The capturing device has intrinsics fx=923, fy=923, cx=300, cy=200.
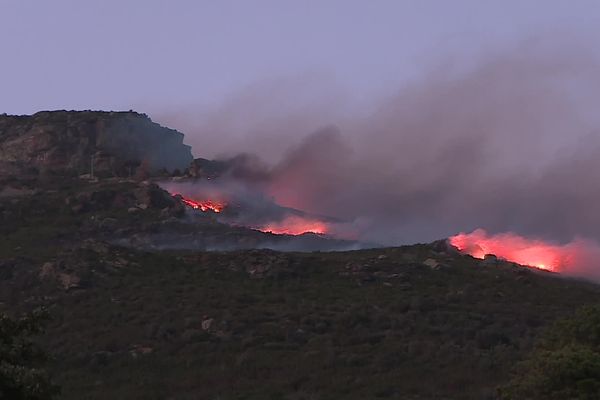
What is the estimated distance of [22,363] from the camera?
2450 cm

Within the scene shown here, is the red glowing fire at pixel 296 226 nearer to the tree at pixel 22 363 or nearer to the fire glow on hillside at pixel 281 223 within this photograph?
the fire glow on hillside at pixel 281 223

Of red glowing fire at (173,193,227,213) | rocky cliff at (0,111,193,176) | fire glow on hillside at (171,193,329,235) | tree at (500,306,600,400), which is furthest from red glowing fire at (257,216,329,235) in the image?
tree at (500,306,600,400)

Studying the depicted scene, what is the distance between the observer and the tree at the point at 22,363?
22375 millimetres

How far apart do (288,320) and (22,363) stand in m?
54.1

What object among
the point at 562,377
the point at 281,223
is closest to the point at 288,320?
the point at 562,377

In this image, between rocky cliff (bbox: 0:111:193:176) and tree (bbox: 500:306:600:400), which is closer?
tree (bbox: 500:306:600:400)

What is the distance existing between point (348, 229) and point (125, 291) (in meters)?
61.5

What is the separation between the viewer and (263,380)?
61906 millimetres

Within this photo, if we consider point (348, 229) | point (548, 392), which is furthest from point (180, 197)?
point (548, 392)

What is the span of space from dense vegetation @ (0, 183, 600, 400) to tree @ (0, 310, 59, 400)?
20.1m

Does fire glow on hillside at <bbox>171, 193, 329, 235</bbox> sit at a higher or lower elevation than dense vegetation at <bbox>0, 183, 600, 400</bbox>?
higher

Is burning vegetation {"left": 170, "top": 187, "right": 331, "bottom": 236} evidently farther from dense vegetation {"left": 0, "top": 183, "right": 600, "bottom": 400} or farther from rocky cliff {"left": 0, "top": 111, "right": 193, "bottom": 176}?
dense vegetation {"left": 0, "top": 183, "right": 600, "bottom": 400}

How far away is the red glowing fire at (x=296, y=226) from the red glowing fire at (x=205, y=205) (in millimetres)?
8618

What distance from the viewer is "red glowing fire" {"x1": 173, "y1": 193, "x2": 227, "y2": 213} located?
13538 cm
